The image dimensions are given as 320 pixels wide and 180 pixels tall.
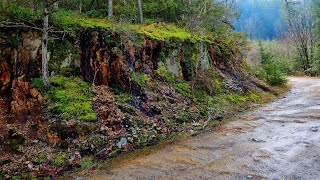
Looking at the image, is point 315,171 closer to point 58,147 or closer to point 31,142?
point 58,147

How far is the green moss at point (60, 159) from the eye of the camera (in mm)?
5961

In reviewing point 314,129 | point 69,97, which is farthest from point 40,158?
point 314,129

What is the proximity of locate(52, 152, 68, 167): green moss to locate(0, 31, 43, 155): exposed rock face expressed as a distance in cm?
93

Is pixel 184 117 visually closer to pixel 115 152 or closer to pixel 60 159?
pixel 115 152

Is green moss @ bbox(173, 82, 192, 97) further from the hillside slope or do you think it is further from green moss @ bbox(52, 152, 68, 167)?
green moss @ bbox(52, 152, 68, 167)

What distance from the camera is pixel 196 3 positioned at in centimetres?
1702

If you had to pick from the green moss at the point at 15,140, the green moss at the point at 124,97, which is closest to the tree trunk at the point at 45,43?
the green moss at the point at 15,140

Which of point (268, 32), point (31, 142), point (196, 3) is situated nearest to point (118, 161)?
point (31, 142)

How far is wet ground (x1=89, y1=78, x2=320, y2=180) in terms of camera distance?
5.55 m

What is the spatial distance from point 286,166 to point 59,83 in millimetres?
6662

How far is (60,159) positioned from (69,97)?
89.7 inches

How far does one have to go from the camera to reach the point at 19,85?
25.2ft

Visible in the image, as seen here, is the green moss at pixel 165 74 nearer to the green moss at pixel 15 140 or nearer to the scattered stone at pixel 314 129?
the scattered stone at pixel 314 129

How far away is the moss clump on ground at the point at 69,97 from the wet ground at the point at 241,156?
208cm
